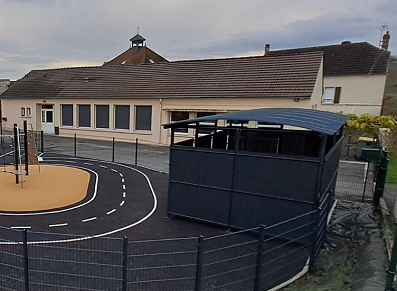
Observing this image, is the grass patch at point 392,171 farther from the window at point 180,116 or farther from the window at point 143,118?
the window at point 143,118

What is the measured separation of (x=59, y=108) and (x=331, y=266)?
25.6m

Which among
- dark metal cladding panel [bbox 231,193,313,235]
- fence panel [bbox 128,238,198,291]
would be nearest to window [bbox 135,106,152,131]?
dark metal cladding panel [bbox 231,193,313,235]

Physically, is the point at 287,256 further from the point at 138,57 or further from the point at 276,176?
the point at 138,57

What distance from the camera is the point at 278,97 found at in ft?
55.2

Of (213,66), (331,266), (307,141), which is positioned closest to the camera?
(331,266)

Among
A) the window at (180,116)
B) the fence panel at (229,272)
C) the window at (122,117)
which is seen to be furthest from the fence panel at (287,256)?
the window at (122,117)

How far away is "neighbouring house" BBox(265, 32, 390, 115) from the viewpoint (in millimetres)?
24500

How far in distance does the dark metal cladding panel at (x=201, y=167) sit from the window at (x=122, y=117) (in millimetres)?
16050

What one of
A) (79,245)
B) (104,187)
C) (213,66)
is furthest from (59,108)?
(79,245)

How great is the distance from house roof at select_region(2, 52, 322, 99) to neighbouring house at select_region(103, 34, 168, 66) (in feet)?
36.0

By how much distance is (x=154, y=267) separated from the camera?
453 centimetres

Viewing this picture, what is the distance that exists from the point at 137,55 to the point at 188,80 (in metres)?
20.3

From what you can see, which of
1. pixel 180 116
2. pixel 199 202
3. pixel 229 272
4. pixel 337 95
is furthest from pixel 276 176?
pixel 337 95

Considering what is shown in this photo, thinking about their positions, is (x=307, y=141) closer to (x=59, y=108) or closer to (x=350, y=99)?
(x=350, y=99)
